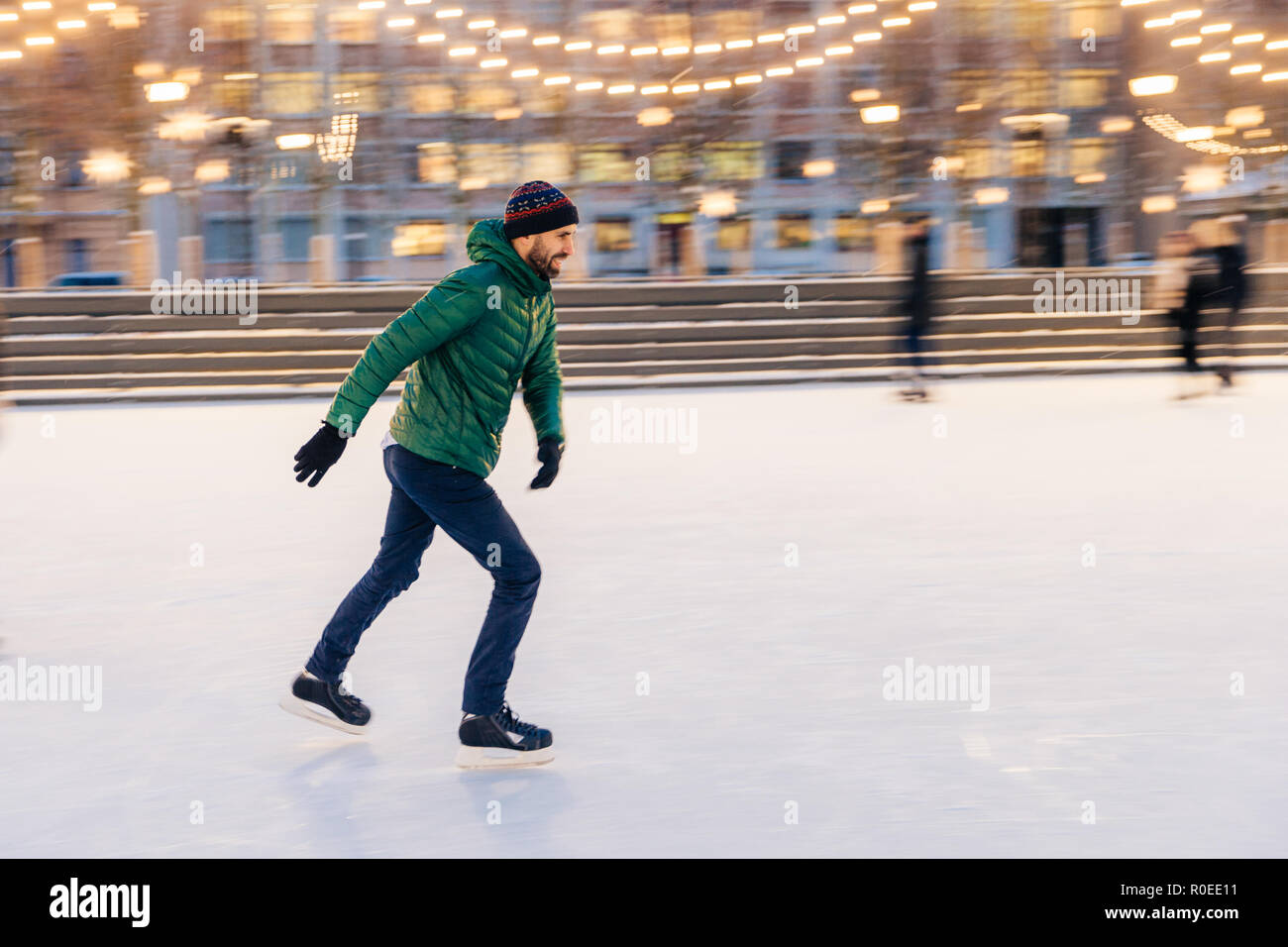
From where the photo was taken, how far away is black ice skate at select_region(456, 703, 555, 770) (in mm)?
4012

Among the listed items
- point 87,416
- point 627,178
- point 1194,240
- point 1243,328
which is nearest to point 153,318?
point 87,416

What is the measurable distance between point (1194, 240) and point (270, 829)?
558 inches

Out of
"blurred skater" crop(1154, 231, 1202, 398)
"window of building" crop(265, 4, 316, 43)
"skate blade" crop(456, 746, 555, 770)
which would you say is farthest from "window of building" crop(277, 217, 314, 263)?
"skate blade" crop(456, 746, 555, 770)

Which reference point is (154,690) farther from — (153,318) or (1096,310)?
(1096,310)

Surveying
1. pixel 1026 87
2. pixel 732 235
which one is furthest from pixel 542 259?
pixel 732 235

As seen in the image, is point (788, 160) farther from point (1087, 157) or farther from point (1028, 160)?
point (1028, 160)

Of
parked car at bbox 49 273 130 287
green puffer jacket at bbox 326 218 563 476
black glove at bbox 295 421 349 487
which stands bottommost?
black glove at bbox 295 421 349 487

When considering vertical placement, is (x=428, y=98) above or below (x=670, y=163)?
above

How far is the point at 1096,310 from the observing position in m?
19.5

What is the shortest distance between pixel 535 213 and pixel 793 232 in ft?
155

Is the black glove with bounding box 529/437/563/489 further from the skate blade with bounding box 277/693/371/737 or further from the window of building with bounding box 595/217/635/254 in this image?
the window of building with bounding box 595/217/635/254

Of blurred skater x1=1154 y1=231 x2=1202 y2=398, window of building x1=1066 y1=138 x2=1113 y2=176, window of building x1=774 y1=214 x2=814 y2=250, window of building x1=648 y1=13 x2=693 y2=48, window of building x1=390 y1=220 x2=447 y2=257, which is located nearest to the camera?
blurred skater x1=1154 y1=231 x2=1202 y2=398

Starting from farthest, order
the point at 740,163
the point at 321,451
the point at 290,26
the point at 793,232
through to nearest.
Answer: the point at 793,232 → the point at 740,163 → the point at 290,26 → the point at 321,451

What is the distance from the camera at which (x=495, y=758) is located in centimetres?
400
